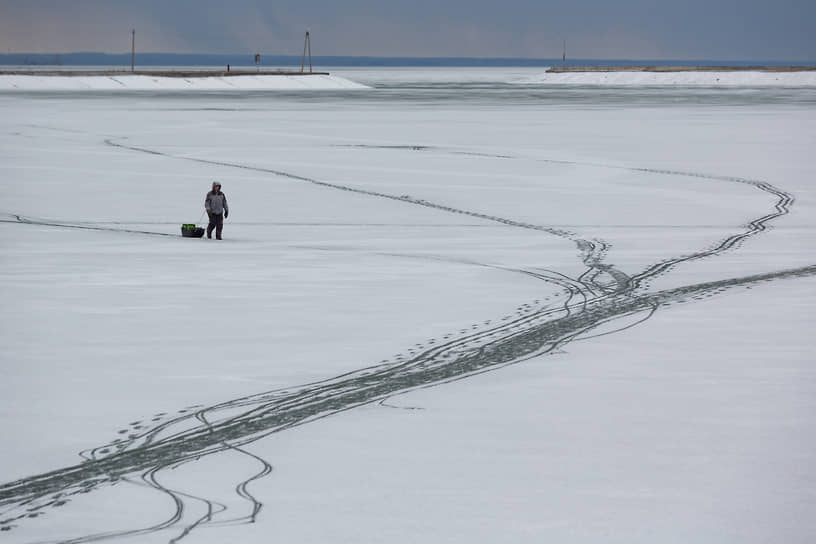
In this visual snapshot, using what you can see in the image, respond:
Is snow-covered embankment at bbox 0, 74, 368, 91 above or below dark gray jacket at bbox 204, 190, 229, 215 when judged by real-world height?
above

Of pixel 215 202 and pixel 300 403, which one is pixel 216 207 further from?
pixel 300 403

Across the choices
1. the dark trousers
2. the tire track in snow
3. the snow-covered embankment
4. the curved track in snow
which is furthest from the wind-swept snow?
the tire track in snow

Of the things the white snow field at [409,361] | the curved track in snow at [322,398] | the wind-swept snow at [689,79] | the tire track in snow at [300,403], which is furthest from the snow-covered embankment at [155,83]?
the tire track in snow at [300,403]

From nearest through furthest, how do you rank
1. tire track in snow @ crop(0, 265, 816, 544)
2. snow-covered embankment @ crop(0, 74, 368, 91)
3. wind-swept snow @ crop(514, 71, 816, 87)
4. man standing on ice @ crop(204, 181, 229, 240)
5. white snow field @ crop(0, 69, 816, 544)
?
white snow field @ crop(0, 69, 816, 544)
tire track in snow @ crop(0, 265, 816, 544)
man standing on ice @ crop(204, 181, 229, 240)
snow-covered embankment @ crop(0, 74, 368, 91)
wind-swept snow @ crop(514, 71, 816, 87)

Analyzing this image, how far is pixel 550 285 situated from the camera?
14945mm

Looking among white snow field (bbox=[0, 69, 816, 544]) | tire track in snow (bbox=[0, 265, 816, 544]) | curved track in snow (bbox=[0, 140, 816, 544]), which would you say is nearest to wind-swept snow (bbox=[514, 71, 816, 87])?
white snow field (bbox=[0, 69, 816, 544])

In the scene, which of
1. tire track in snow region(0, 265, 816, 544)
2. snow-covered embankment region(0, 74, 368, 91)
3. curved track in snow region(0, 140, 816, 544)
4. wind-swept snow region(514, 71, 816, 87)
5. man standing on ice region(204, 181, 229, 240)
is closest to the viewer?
curved track in snow region(0, 140, 816, 544)

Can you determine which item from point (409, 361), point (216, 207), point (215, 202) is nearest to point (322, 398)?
point (409, 361)

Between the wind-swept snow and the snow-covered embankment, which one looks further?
the wind-swept snow

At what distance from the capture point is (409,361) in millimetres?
10953

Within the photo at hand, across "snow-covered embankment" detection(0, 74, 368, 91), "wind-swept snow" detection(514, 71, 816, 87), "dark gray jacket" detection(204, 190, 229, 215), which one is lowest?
"dark gray jacket" detection(204, 190, 229, 215)

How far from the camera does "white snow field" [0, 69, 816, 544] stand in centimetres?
718

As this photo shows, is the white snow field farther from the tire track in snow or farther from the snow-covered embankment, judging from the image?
the snow-covered embankment

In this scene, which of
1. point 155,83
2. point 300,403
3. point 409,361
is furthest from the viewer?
point 155,83
